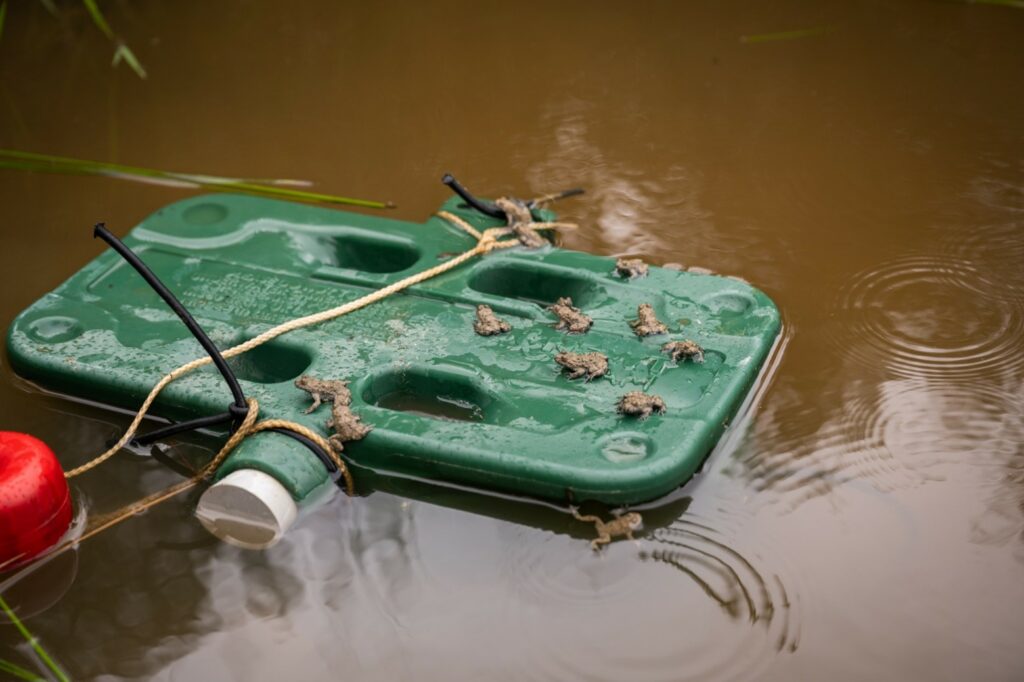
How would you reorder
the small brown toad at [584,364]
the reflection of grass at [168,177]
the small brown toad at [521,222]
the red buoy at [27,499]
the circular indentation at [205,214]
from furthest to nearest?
the reflection of grass at [168,177] → the circular indentation at [205,214] → the small brown toad at [521,222] → the small brown toad at [584,364] → the red buoy at [27,499]

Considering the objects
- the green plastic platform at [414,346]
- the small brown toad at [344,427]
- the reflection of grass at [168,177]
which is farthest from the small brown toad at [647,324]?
the reflection of grass at [168,177]

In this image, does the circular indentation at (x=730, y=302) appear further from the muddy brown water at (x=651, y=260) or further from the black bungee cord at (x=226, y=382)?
the black bungee cord at (x=226, y=382)

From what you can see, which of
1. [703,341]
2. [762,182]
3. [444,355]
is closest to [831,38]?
[762,182]

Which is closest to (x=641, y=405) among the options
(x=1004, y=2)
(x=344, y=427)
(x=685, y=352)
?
(x=685, y=352)

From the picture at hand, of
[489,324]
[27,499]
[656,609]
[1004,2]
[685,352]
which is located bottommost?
[27,499]

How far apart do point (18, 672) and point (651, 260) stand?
69.3 inches

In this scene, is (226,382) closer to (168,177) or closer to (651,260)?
(168,177)

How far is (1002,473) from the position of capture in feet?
7.71

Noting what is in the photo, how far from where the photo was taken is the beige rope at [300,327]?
2324 mm

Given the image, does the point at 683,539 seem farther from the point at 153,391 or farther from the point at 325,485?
the point at 153,391

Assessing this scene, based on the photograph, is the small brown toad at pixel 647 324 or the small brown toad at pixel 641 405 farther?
the small brown toad at pixel 647 324

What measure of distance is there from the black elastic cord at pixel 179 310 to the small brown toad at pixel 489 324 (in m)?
0.53

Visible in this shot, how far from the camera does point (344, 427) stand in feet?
7.50

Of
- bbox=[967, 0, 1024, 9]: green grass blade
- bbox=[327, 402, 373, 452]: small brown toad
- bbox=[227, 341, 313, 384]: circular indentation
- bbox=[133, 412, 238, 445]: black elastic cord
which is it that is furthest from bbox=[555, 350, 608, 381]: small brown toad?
bbox=[967, 0, 1024, 9]: green grass blade
